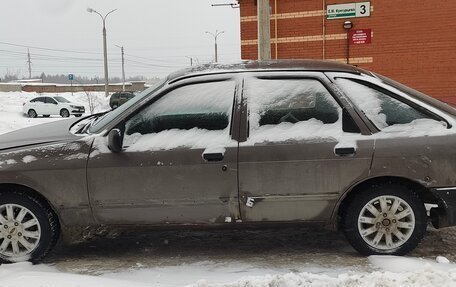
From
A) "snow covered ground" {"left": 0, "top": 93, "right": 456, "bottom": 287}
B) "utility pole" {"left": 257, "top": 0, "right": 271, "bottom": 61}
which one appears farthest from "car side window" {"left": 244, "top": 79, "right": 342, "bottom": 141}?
"utility pole" {"left": 257, "top": 0, "right": 271, "bottom": 61}

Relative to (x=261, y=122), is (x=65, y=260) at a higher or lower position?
lower

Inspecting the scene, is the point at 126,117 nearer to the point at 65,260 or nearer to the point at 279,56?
the point at 65,260

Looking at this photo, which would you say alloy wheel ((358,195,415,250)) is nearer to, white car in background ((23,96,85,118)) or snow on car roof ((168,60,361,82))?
snow on car roof ((168,60,361,82))

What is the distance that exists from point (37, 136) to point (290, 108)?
7.44 ft

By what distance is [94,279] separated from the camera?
3.57 metres

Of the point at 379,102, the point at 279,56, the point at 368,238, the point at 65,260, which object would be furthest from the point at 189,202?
the point at 279,56

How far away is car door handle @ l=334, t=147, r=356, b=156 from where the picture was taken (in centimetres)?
380

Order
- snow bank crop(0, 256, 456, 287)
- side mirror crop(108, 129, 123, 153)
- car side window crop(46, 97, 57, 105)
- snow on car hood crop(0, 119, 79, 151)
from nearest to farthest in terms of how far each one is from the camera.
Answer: snow bank crop(0, 256, 456, 287) < side mirror crop(108, 129, 123, 153) < snow on car hood crop(0, 119, 79, 151) < car side window crop(46, 97, 57, 105)

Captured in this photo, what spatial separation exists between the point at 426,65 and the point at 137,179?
13.0 m

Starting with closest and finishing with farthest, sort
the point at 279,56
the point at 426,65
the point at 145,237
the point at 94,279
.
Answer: the point at 94,279, the point at 145,237, the point at 426,65, the point at 279,56

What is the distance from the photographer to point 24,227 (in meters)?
3.90

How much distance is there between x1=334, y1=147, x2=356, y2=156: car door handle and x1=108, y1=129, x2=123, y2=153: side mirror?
1759 millimetres

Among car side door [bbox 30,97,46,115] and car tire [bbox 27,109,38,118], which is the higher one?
car side door [bbox 30,97,46,115]

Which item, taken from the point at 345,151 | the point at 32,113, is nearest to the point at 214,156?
the point at 345,151
